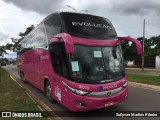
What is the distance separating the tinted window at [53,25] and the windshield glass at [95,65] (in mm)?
1495

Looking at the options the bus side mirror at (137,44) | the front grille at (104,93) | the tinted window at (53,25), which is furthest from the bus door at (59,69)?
the bus side mirror at (137,44)

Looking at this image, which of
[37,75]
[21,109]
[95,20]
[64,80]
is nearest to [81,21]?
[95,20]

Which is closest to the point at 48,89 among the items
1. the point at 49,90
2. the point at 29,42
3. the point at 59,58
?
the point at 49,90

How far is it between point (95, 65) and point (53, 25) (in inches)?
108

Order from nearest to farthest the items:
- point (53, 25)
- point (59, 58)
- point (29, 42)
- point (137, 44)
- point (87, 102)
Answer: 1. point (87, 102)
2. point (59, 58)
3. point (137, 44)
4. point (53, 25)
5. point (29, 42)

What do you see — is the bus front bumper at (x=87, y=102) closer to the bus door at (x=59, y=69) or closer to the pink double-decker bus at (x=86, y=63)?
the pink double-decker bus at (x=86, y=63)

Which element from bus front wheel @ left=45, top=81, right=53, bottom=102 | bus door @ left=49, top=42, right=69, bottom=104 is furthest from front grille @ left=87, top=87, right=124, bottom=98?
bus front wheel @ left=45, top=81, right=53, bottom=102

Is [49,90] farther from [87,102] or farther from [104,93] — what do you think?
[104,93]

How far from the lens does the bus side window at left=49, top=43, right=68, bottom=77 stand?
8539 millimetres

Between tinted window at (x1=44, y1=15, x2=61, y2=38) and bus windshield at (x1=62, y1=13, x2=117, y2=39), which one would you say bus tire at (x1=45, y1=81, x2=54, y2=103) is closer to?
tinted window at (x1=44, y1=15, x2=61, y2=38)

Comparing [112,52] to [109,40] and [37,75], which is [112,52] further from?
[37,75]

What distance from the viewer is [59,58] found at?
8.96 m

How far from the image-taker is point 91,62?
8.36 metres

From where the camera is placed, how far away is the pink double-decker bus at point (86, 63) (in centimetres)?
794
